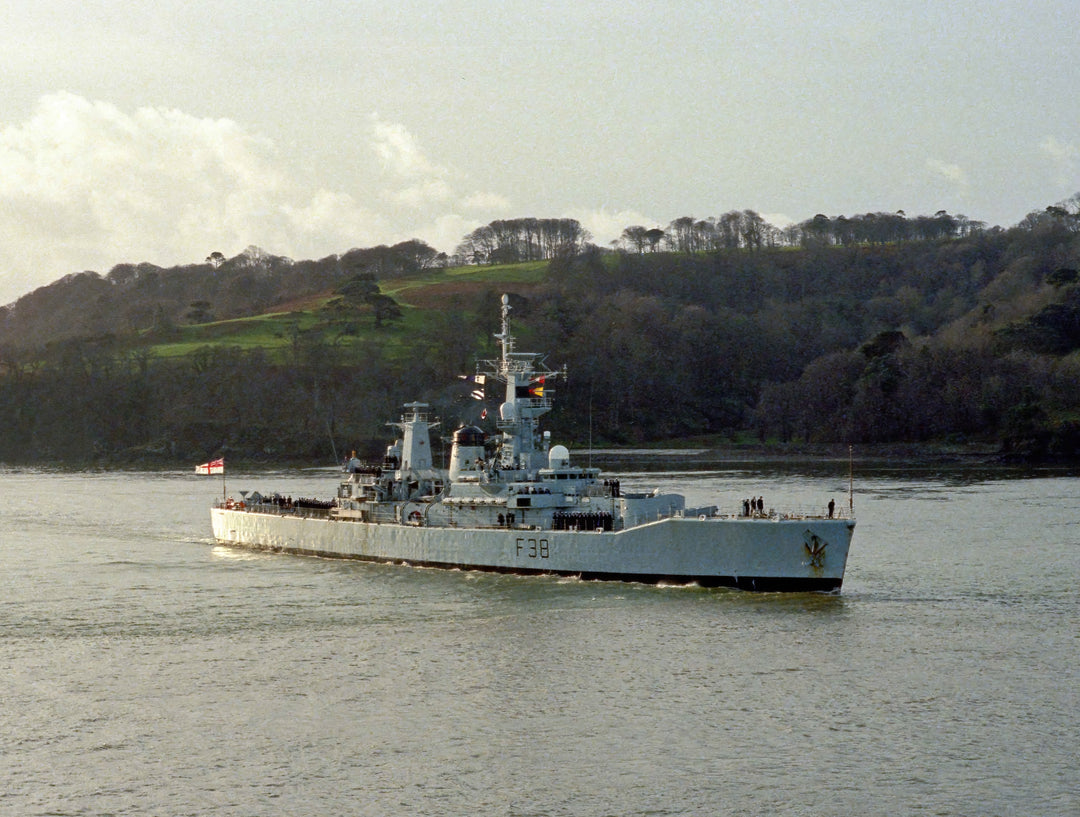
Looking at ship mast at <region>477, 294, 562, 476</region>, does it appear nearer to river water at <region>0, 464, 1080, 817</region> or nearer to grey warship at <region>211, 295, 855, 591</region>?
grey warship at <region>211, 295, 855, 591</region>

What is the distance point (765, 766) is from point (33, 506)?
7497cm

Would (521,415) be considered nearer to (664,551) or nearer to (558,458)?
(558,458)

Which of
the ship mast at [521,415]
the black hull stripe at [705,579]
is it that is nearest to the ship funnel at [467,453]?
the ship mast at [521,415]

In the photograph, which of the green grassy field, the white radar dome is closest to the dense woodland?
the green grassy field

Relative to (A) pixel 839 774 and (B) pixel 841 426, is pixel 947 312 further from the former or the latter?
(A) pixel 839 774

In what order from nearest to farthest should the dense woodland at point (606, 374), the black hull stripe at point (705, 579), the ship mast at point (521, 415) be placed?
the black hull stripe at point (705, 579)
the ship mast at point (521, 415)
the dense woodland at point (606, 374)

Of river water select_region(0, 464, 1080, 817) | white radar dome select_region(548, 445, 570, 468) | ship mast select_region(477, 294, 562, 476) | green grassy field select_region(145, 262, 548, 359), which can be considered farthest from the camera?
green grassy field select_region(145, 262, 548, 359)

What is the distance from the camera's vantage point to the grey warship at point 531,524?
44.0m

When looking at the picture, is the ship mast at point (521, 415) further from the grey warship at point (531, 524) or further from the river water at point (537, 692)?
the river water at point (537, 692)

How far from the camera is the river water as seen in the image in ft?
85.8

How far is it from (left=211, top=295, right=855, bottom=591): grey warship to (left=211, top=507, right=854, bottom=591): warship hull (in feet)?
0.14

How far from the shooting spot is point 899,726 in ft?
97.4

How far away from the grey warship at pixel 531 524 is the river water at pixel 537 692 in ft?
3.16

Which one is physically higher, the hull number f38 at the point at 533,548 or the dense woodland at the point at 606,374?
the dense woodland at the point at 606,374
